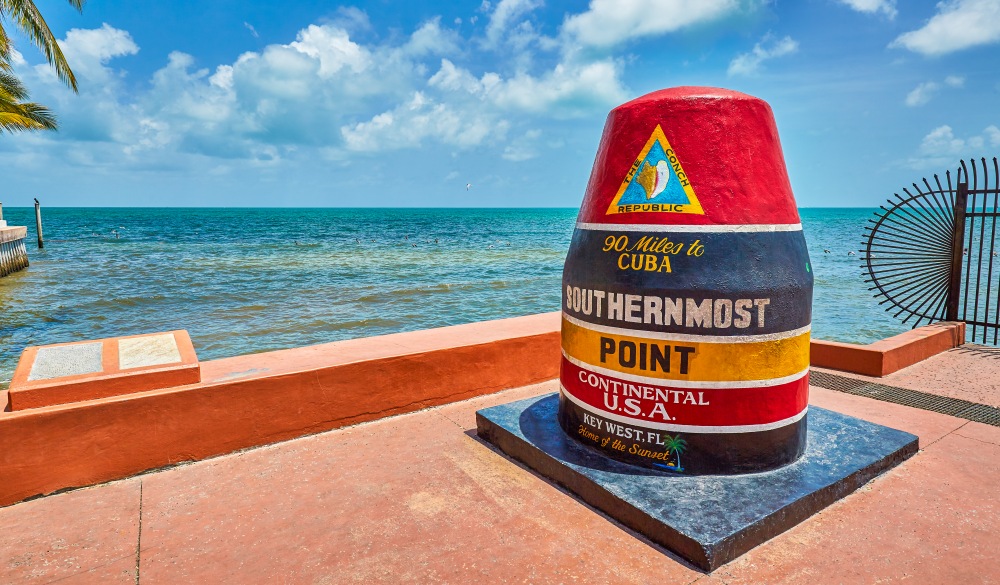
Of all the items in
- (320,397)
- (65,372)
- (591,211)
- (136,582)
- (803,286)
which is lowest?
(136,582)

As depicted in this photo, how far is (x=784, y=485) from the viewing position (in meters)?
3.73

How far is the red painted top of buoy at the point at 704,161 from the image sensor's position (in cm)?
379

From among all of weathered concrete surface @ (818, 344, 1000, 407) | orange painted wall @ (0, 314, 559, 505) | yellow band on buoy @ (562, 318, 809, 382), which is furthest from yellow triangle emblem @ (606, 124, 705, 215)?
weathered concrete surface @ (818, 344, 1000, 407)

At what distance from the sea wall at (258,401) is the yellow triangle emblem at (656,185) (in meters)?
2.51

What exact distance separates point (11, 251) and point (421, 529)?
1433 inches

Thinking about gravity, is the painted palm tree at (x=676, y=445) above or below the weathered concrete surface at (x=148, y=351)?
below

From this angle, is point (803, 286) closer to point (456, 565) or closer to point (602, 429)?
point (602, 429)

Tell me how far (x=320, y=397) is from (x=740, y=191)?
365 cm

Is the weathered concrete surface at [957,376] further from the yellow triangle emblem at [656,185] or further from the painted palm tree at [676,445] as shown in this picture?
the yellow triangle emblem at [656,185]

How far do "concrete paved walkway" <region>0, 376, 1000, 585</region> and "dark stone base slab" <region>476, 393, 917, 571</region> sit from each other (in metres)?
0.09

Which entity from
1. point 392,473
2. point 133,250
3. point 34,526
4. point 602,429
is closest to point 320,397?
point 392,473

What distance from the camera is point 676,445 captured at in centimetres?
384

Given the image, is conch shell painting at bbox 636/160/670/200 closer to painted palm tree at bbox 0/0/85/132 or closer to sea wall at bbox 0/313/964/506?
sea wall at bbox 0/313/964/506

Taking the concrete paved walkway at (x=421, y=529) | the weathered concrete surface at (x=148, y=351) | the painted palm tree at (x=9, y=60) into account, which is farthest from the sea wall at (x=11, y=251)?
the concrete paved walkway at (x=421, y=529)
